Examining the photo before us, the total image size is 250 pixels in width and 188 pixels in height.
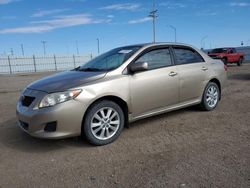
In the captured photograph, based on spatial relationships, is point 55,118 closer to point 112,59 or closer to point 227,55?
point 112,59

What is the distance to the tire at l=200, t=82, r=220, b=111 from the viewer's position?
629 centimetres

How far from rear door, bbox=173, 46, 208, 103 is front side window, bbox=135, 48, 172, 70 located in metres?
0.24

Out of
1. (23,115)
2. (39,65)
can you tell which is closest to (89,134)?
(23,115)

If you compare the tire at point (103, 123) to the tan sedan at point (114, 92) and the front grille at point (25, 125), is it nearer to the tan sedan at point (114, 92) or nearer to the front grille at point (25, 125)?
the tan sedan at point (114, 92)

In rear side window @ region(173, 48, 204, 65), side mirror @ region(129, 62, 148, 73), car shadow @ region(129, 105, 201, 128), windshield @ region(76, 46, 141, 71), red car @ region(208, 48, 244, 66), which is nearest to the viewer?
side mirror @ region(129, 62, 148, 73)

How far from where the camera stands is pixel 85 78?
4.57 meters

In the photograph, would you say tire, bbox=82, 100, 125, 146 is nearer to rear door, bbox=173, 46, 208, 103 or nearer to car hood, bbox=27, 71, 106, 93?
car hood, bbox=27, 71, 106, 93

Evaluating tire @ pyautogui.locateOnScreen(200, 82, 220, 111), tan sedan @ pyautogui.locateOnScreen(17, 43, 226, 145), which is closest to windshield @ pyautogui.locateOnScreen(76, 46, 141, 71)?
tan sedan @ pyautogui.locateOnScreen(17, 43, 226, 145)

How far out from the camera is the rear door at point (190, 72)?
5.70 m

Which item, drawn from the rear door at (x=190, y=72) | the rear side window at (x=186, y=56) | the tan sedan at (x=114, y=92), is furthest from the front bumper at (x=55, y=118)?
the rear side window at (x=186, y=56)

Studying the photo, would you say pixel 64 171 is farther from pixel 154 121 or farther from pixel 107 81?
pixel 154 121

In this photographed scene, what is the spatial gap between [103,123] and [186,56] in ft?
8.40

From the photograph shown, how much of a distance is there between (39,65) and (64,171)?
41136 millimetres

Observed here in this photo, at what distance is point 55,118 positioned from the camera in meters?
4.10
